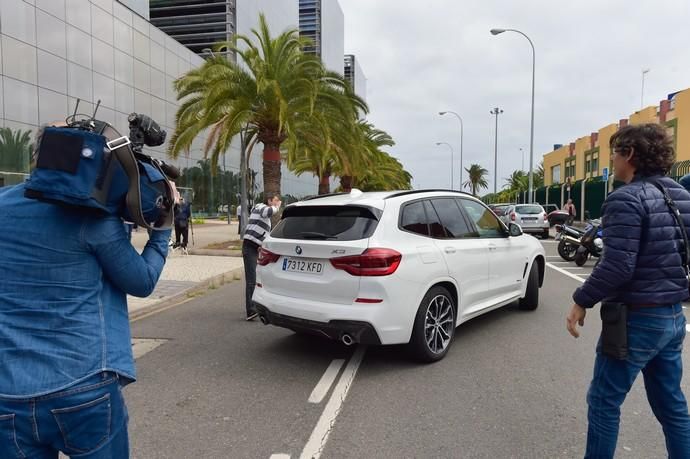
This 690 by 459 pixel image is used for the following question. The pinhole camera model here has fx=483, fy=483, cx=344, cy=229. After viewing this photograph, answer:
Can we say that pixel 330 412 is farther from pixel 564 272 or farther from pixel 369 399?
pixel 564 272

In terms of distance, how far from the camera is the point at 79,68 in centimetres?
2483

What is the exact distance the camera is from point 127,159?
5.21ft

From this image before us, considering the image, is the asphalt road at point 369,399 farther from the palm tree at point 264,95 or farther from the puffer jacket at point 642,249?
the palm tree at point 264,95

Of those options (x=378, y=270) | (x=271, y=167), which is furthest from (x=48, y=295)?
(x=271, y=167)

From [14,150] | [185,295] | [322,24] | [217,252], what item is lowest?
[185,295]

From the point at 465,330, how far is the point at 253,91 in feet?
37.5

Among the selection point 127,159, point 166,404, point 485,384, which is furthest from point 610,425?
point 166,404

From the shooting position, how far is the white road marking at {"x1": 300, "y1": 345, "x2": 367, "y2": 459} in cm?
312

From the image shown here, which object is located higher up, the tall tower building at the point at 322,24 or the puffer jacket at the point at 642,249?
the tall tower building at the point at 322,24

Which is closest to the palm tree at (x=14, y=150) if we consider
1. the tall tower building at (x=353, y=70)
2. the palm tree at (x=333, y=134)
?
the palm tree at (x=333, y=134)

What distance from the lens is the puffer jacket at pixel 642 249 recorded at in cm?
236

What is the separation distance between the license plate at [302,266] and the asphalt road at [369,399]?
94 centimetres

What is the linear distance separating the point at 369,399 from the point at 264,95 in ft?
39.9

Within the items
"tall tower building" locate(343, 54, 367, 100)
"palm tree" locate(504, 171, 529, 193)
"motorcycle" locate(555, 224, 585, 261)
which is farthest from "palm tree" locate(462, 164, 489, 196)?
"motorcycle" locate(555, 224, 585, 261)
